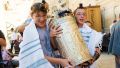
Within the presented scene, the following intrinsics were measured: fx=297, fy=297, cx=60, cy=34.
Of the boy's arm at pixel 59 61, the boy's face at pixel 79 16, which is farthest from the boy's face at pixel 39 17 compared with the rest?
the boy's face at pixel 79 16

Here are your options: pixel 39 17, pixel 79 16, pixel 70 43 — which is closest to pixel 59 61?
pixel 70 43

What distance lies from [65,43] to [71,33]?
0.27ft

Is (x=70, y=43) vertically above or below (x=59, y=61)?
above

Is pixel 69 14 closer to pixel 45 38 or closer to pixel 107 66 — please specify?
pixel 45 38

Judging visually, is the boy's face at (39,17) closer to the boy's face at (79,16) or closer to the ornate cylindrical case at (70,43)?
the ornate cylindrical case at (70,43)

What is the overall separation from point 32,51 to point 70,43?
0.84 ft

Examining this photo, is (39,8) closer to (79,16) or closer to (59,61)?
(59,61)

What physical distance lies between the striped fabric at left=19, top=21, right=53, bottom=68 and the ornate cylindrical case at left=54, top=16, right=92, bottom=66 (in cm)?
14

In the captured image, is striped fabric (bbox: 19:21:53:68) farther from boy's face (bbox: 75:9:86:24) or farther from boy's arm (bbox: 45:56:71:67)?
boy's face (bbox: 75:9:86:24)

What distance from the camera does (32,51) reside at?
6.22 feet

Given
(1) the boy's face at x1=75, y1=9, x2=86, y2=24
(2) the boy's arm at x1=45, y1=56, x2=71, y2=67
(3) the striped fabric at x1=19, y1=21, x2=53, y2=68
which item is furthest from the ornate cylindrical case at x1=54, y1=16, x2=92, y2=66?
(1) the boy's face at x1=75, y1=9, x2=86, y2=24

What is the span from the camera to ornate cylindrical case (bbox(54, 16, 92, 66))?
6.35ft

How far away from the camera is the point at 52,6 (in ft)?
47.7

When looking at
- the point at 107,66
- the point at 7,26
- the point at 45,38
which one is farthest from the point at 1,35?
the point at 7,26
